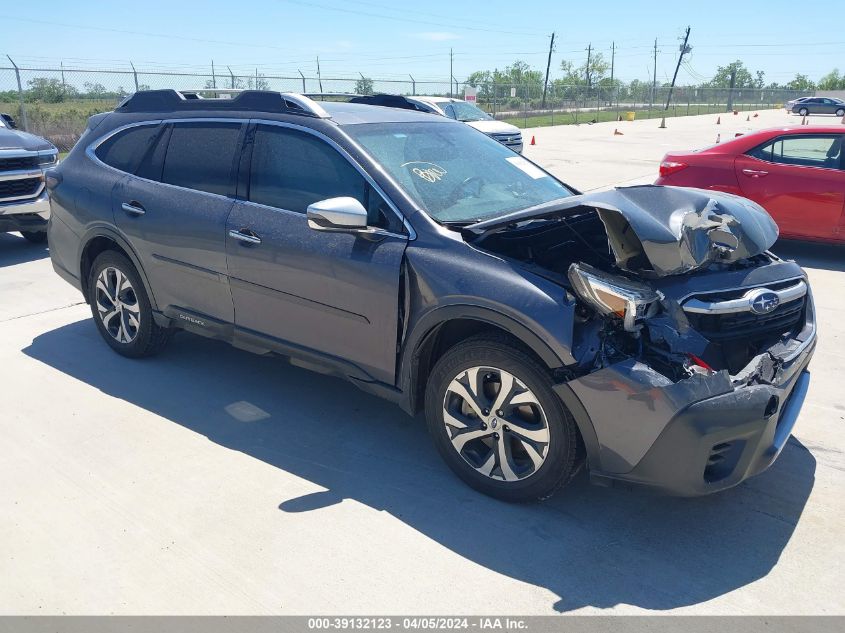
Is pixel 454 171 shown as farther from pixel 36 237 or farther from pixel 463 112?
pixel 463 112

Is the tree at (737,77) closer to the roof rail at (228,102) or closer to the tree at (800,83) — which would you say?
the tree at (800,83)

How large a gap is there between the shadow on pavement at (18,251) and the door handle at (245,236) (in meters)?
5.28

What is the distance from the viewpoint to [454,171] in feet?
13.7

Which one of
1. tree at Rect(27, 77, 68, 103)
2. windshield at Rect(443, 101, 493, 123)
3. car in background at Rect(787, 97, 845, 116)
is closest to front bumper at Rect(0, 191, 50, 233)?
windshield at Rect(443, 101, 493, 123)

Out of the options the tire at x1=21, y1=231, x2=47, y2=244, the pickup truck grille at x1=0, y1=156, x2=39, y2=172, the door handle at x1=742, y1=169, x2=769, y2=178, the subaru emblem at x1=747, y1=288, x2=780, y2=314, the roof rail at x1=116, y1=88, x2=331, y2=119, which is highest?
the roof rail at x1=116, y1=88, x2=331, y2=119

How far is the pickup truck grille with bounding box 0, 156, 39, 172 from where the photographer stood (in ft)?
28.0

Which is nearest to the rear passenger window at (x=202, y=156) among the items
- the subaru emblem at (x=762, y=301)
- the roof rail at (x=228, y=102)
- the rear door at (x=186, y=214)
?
Result: the rear door at (x=186, y=214)

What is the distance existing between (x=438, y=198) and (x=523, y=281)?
0.86 metres

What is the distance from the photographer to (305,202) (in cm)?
405

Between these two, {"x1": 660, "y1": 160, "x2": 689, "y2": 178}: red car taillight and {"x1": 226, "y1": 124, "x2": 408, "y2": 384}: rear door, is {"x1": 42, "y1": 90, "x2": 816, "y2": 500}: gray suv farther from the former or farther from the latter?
{"x1": 660, "y1": 160, "x2": 689, "y2": 178}: red car taillight

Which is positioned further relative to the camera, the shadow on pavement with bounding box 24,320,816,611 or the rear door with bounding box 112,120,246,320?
the rear door with bounding box 112,120,246,320

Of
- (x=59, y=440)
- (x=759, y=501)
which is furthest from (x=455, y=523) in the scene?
(x=59, y=440)

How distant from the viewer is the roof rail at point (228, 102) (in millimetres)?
4219

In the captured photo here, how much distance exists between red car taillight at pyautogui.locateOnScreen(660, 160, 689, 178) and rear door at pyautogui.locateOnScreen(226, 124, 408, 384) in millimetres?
5895
